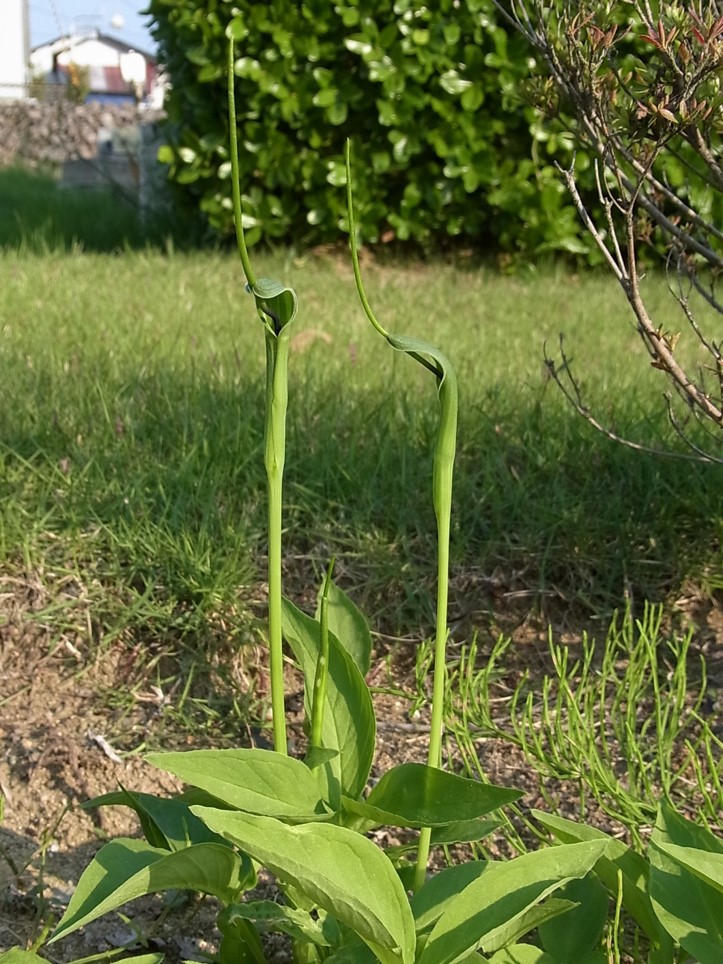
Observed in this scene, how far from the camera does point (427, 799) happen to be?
3.84 feet

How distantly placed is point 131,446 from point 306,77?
3084mm

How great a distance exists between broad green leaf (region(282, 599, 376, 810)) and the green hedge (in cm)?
373

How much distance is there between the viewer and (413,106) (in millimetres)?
4734

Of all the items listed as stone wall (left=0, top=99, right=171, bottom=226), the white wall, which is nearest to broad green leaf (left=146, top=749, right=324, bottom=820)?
stone wall (left=0, top=99, right=171, bottom=226)

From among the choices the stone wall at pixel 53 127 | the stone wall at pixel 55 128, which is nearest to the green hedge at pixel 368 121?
the stone wall at pixel 55 128

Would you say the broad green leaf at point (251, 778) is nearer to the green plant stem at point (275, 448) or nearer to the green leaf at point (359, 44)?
the green plant stem at point (275, 448)

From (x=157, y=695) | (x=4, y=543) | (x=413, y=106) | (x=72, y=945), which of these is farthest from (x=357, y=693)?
(x=413, y=106)

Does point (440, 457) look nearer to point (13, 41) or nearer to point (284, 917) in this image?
point (284, 917)

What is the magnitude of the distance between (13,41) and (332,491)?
102 ft

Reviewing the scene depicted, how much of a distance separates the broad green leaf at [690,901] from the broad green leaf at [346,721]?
357 millimetres

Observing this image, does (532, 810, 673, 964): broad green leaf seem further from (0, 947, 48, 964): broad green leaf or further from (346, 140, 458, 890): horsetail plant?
(0, 947, 48, 964): broad green leaf

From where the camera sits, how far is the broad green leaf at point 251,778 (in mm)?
1049

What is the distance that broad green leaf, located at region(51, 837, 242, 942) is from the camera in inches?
42.1

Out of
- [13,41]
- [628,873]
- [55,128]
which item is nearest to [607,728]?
[628,873]
